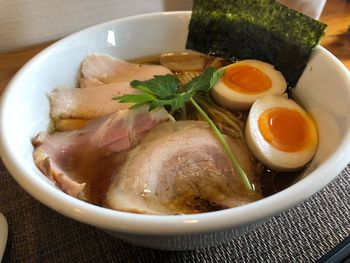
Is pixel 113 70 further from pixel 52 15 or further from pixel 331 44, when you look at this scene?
pixel 331 44

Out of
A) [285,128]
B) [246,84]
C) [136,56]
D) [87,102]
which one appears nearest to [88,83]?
[87,102]

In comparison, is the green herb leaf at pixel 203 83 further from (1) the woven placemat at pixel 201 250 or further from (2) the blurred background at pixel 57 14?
(2) the blurred background at pixel 57 14

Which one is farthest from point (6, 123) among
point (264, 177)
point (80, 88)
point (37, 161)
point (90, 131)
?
point (264, 177)

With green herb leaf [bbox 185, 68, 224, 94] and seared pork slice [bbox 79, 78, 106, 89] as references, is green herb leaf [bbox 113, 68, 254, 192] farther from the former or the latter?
seared pork slice [bbox 79, 78, 106, 89]

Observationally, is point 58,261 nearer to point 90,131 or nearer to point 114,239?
point 114,239

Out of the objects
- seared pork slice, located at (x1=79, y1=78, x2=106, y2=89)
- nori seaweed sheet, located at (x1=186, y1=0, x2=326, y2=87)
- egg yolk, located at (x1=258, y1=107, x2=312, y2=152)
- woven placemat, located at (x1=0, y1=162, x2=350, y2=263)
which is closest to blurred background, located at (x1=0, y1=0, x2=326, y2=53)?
nori seaweed sheet, located at (x1=186, y1=0, x2=326, y2=87)
